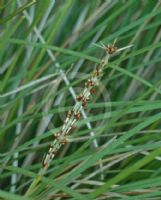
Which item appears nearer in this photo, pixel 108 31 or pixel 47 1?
pixel 47 1

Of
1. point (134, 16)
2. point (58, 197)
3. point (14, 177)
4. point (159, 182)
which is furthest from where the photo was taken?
point (134, 16)

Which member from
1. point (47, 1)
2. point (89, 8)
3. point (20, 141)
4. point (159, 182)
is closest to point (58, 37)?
point (89, 8)

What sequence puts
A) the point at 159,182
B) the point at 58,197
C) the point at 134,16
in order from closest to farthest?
1. the point at 159,182
2. the point at 58,197
3. the point at 134,16

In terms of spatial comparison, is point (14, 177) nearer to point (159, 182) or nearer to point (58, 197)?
point (58, 197)

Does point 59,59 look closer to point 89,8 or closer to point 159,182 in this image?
point 89,8

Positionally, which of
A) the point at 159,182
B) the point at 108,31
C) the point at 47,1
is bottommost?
the point at 159,182

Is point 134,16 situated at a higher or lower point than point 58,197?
higher

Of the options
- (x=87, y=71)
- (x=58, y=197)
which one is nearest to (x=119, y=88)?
(x=87, y=71)

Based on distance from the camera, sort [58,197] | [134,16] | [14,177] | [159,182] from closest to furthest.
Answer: [159,182] < [58,197] < [14,177] < [134,16]

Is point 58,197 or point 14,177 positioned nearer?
point 58,197
